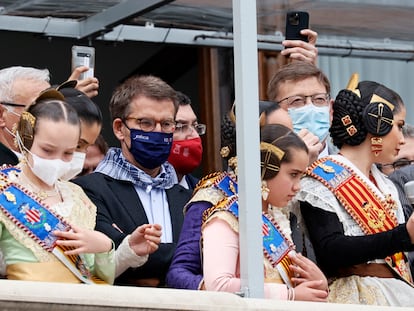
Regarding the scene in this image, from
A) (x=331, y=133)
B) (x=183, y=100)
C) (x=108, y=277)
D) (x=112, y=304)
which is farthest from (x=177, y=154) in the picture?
(x=112, y=304)

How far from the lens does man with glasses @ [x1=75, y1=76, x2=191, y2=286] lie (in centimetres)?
638

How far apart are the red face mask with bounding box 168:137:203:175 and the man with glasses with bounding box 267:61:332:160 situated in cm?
56

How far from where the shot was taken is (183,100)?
23.9 ft

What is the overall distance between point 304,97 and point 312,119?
118mm

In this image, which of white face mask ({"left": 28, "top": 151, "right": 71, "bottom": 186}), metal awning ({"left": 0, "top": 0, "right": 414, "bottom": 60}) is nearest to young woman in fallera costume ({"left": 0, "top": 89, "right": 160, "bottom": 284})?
white face mask ({"left": 28, "top": 151, "right": 71, "bottom": 186})

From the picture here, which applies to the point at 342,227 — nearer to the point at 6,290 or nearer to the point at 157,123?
the point at 157,123

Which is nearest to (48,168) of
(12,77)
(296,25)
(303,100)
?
(12,77)

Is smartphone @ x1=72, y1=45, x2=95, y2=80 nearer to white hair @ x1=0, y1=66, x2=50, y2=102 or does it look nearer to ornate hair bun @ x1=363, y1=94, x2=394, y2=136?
white hair @ x1=0, y1=66, x2=50, y2=102

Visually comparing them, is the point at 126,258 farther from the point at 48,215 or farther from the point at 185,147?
the point at 185,147

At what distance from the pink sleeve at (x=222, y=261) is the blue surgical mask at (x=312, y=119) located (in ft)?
3.12

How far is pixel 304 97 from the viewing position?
660cm

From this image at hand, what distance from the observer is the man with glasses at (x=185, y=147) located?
710cm

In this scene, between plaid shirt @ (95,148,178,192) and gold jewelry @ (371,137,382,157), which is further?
plaid shirt @ (95,148,178,192)

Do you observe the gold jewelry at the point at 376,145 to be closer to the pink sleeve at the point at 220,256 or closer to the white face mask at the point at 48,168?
the pink sleeve at the point at 220,256
